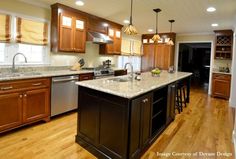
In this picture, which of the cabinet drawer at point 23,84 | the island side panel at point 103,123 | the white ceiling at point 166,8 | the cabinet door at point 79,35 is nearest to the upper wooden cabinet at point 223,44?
the white ceiling at point 166,8

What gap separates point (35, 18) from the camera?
3854 millimetres

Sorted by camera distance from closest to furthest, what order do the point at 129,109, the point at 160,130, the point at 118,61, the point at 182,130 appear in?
the point at 129,109, the point at 160,130, the point at 182,130, the point at 118,61

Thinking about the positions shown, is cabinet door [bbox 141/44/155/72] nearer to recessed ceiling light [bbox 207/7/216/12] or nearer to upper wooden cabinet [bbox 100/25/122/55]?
upper wooden cabinet [bbox 100/25/122/55]

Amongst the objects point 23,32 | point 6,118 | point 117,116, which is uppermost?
point 23,32

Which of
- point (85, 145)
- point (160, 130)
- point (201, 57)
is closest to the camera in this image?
point (85, 145)

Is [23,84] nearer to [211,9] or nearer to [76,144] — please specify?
[76,144]

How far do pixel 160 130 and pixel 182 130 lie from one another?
0.54m

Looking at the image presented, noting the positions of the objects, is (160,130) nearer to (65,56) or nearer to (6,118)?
(6,118)

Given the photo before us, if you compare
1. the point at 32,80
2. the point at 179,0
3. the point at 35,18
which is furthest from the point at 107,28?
the point at 32,80

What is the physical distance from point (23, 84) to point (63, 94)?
35.8 inches

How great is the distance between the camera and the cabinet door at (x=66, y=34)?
4043 mm

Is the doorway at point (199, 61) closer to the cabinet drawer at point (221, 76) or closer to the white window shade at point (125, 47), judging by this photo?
the cabinet drawer at point (221, 76)

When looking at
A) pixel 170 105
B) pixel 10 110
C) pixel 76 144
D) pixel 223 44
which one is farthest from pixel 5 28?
pixel 223 44

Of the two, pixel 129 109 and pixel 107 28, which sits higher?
pixel 107 28
